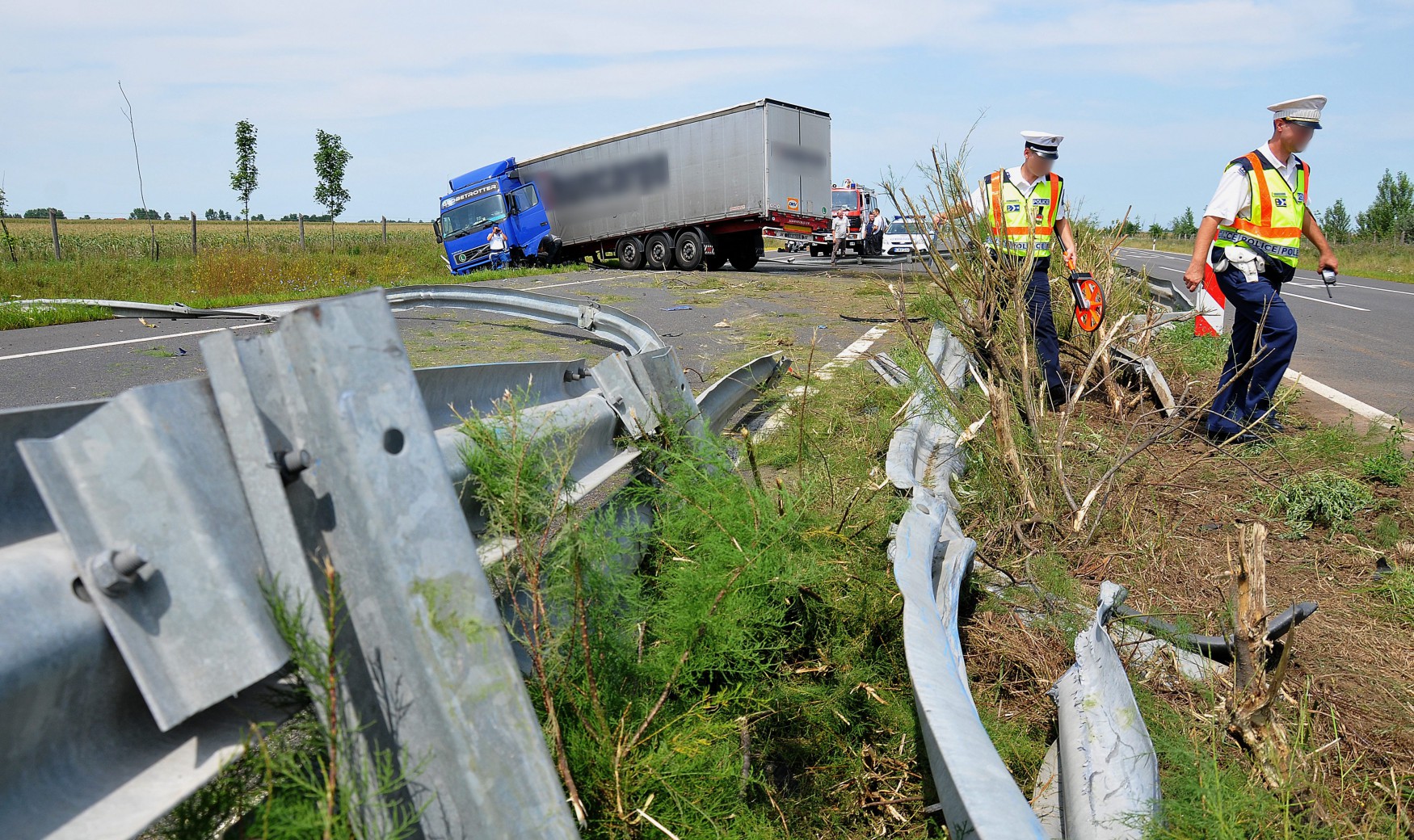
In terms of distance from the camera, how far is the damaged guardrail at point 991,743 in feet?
4.98

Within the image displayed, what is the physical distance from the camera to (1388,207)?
210 feet

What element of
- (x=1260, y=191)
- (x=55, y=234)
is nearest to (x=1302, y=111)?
(x=1260, y=191)

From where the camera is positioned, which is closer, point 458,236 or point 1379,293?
point 1379,293

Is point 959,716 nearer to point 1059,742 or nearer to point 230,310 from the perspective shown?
point 1059,742

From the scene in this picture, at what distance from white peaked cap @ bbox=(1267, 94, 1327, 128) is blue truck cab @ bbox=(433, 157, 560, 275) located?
2235 cm

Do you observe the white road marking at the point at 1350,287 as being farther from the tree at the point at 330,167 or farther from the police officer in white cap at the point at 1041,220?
the tree at the point at 330,167

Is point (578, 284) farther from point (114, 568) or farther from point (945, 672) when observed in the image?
point (114, 568)

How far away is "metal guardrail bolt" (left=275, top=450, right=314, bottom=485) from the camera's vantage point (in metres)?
1.31

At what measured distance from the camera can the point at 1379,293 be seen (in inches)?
816

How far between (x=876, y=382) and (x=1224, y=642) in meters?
3.53

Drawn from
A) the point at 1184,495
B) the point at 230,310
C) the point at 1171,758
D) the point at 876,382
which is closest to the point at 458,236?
the point at 230,310

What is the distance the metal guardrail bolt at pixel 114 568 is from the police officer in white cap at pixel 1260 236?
19.5ft

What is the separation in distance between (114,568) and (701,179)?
25.3m

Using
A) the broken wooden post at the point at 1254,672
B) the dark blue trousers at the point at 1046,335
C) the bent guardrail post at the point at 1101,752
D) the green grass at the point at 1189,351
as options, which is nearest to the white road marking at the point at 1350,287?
the green grass at the point at 1189,351
